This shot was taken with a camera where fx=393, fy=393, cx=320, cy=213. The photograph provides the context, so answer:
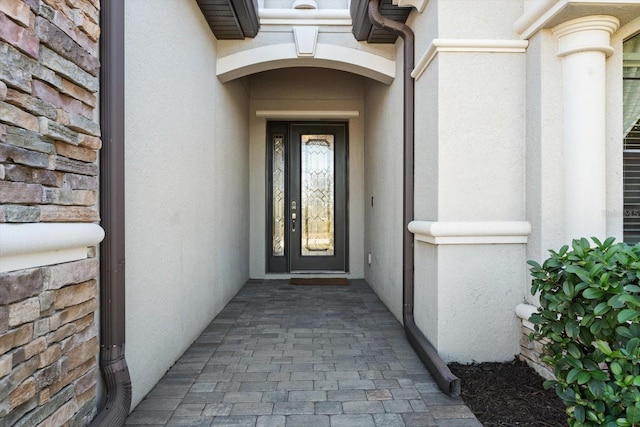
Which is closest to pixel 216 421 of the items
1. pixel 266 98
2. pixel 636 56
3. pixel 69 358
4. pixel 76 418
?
pixel 76 418

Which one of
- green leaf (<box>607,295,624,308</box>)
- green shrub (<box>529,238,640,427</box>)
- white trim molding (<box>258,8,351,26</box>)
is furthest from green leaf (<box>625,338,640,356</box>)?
white trim molding (<box>258,8,351,26</box>)

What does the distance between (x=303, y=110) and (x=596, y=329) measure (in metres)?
5.01

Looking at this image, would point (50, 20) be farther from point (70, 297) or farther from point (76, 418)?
point (76, 418)

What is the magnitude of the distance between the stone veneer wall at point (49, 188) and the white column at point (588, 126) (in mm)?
2682

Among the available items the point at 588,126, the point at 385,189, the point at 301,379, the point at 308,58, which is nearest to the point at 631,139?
the point at 588,126

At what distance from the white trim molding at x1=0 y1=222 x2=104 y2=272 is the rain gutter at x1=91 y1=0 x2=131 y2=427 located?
159 millimetres

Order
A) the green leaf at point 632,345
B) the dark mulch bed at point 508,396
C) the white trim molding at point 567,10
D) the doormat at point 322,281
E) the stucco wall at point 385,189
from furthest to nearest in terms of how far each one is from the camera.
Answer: the doormat at point 322,281 < the stucco wall at point 385,189 < the white trim molding at point 567,10 < the dark mulch bed at point 508,396 < the green leaf at point 632,345

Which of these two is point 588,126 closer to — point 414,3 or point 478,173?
point 478,173

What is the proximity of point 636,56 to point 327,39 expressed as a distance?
106 inches

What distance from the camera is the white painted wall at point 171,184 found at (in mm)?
2279

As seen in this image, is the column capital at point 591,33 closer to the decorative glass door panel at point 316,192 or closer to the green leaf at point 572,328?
the green leaf at point 572,328

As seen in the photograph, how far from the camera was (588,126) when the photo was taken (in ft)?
7.92

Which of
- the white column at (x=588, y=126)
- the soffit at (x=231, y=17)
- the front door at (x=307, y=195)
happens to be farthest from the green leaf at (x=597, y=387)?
the front door at (x=307, y=195)

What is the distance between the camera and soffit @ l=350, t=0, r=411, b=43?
351 cm
